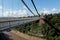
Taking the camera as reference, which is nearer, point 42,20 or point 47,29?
point 47,29

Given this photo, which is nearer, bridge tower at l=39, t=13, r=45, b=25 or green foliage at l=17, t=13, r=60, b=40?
green foliage at l=17, t=13, r=60, b=40

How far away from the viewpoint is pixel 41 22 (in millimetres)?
33781

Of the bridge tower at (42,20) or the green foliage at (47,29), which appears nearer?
the green foliage at (47,29)

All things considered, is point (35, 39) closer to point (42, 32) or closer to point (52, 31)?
point (42, 32)

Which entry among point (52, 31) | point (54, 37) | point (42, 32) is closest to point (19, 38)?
point (42, 32)

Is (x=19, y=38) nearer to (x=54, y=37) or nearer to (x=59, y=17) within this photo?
(x=59, y=17)

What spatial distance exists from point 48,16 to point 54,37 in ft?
32.3

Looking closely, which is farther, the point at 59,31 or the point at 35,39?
the point at 35,39

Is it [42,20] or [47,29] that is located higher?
[42,20]

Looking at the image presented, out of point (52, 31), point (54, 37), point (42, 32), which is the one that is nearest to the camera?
point (54, 37)

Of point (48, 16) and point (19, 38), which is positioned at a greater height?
point (48, 16)

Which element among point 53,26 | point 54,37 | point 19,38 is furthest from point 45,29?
point 19,38

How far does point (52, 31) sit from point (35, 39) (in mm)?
5933

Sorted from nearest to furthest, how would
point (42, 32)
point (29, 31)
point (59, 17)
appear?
point (42, 32) → point (59, 17) → point (29, 31)
